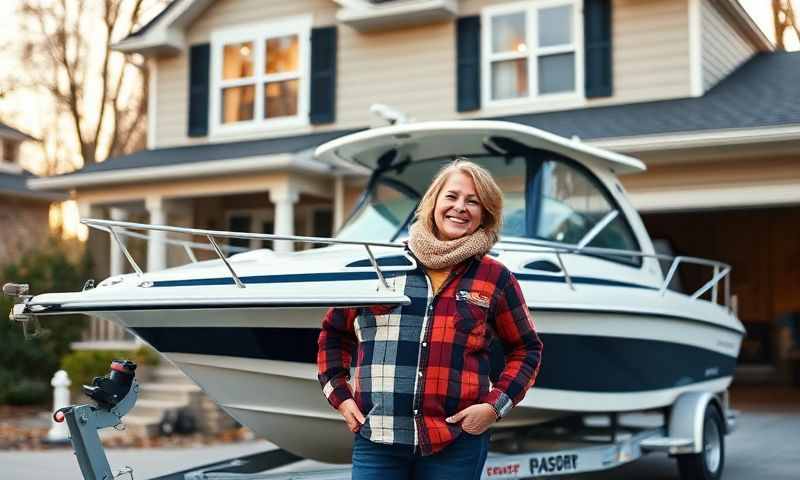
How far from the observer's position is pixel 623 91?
12742mm

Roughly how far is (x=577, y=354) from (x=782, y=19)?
19.7 metres

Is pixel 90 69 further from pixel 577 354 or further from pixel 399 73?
pixel 577 354

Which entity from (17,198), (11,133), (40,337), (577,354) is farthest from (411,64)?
(17,198)

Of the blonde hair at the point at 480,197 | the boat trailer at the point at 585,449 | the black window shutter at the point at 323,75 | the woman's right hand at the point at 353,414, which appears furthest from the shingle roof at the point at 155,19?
the woman's right hand at the point at 353,414

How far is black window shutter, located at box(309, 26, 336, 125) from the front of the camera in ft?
47.9

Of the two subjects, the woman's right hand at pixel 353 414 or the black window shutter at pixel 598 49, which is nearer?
the woman's right hand at pixel 353 414

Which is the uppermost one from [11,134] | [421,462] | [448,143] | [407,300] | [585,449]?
[11,134]

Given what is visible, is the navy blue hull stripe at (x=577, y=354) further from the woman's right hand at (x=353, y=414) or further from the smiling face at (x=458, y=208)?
the smiling face at (x=458, y=208)

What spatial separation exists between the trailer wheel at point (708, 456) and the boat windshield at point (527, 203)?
1.29 meters

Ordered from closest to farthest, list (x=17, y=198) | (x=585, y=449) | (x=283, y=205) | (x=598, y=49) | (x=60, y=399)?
(x=585, y=449) → (x=60, y=399) → (x=598, y=49) → (x=283, y=205) → (x=17, y=198)

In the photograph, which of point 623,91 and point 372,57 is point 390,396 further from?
point 372,57

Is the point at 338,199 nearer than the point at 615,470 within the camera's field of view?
No

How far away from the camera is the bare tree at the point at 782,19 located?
22.8 m

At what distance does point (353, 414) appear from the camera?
328 centimetres
